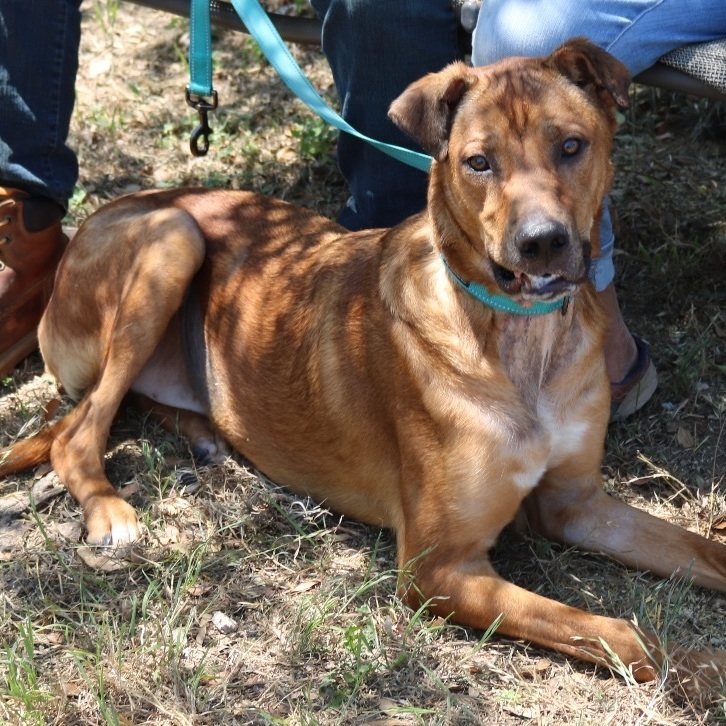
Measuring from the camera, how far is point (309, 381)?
382cm

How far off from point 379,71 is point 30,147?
155cm

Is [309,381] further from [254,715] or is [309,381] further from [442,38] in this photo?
[442,38]

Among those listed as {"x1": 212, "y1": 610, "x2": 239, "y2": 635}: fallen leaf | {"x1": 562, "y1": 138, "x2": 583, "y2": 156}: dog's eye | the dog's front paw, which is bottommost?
{"x1": 212, "y1": 610, "x2": 239, "y2": 635}: fallen leaf

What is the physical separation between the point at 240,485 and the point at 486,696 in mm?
1384

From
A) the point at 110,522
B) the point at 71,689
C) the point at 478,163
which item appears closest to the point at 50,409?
the point at 110,522

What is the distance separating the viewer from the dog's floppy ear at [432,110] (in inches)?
126

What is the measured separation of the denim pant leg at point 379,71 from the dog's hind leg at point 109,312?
2.96 ft

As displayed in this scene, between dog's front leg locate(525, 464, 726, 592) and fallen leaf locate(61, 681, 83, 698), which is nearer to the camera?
fallen leaf locate(61, 681, 83, 698)

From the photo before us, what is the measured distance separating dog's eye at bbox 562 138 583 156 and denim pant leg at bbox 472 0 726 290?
54 centimetres

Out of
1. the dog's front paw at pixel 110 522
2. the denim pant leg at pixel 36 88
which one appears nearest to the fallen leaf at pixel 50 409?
the dog's front paw at pixel 110 522

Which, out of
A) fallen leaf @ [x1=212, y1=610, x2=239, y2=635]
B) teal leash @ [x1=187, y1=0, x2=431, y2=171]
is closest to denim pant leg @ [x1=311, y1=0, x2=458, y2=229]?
teal leash @ [x1=187, y1=0, x2=431, y2=171]

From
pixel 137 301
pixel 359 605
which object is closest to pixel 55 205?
pixel 137 301

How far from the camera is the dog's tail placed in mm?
4152

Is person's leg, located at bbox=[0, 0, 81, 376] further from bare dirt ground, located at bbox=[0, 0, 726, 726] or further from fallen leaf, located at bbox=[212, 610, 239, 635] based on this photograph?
fallen leaf, located at bbox=[212, 610, 239, 635]
